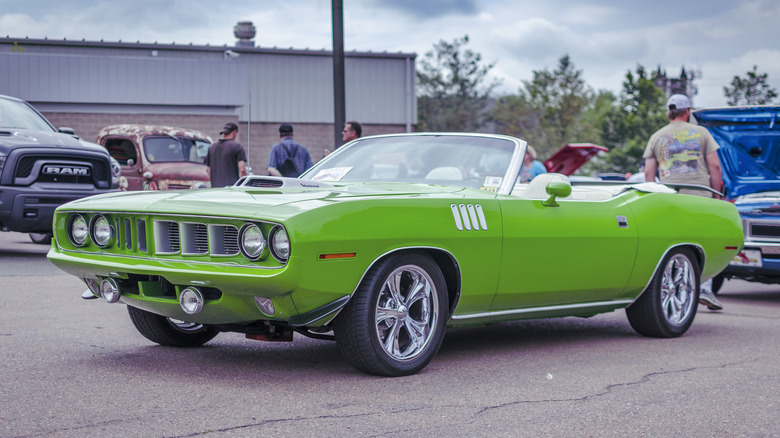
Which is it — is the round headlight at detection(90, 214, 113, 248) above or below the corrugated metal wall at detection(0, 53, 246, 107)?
below

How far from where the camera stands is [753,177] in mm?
10172

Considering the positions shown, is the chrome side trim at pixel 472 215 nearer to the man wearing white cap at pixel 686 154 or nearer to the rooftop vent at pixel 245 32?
the man wearing white cap at pixel 686 154

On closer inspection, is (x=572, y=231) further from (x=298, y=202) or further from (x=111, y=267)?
(x=111, y=267)

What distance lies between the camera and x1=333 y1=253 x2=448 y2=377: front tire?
454cm

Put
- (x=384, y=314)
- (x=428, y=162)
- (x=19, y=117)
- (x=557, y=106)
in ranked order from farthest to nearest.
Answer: (x=557, y=106) → (x=19, y=117) → (x=428, y=162) → (x=384, y=314)

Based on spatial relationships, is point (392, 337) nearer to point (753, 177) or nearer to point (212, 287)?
point (212, 287)

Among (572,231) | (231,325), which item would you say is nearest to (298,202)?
(231,325)

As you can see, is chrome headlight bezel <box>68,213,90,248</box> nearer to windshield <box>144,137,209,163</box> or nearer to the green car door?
the green car door

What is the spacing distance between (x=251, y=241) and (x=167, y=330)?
4.46ft

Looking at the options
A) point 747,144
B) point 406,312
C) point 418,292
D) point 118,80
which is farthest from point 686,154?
point 118,80

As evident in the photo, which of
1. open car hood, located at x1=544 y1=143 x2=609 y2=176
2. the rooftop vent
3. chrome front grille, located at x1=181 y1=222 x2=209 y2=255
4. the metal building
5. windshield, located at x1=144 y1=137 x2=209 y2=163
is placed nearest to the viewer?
chrome front grille, located at x1=181 y1=222 x2=209 y2=255

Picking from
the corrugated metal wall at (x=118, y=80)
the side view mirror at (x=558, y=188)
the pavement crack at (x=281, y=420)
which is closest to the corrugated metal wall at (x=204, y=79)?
the corrugated metal wall at (x=118, y=80)

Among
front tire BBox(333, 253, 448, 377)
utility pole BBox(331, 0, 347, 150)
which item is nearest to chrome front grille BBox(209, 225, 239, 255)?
front tire BBox(333, 253, 448, 377)

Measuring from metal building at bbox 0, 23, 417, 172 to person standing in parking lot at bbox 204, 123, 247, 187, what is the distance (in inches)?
481
